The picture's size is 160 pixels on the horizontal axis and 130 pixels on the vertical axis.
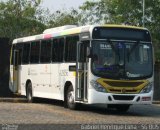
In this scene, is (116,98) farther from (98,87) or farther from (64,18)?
(64,18)

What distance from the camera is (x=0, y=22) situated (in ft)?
169

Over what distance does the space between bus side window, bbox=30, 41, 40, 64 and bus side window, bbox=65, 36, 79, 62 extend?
11.4ft

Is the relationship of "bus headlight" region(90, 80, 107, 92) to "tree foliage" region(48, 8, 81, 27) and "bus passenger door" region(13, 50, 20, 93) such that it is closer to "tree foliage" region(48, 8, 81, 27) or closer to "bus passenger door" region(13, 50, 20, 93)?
"bus passenger door" region(13, 50, 20, 93)

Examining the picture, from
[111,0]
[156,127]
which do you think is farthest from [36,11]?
[156,127]

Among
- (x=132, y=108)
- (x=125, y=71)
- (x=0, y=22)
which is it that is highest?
(x=0, y=22)

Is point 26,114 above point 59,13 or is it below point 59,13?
below

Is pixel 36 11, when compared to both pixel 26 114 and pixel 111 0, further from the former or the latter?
pixel 26 114

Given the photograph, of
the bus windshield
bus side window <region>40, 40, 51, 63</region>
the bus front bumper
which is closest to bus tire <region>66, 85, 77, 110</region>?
the bus front bumper

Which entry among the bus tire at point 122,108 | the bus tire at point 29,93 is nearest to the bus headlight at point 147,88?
the bus tire at point 122,108

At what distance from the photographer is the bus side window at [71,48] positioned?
21.3 meters

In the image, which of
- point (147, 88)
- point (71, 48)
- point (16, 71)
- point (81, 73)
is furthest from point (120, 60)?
point (16, 71)

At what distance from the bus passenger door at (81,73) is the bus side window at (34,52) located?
15.7ft

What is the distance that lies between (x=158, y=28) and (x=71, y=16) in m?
16.5

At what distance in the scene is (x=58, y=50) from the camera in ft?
75.2
